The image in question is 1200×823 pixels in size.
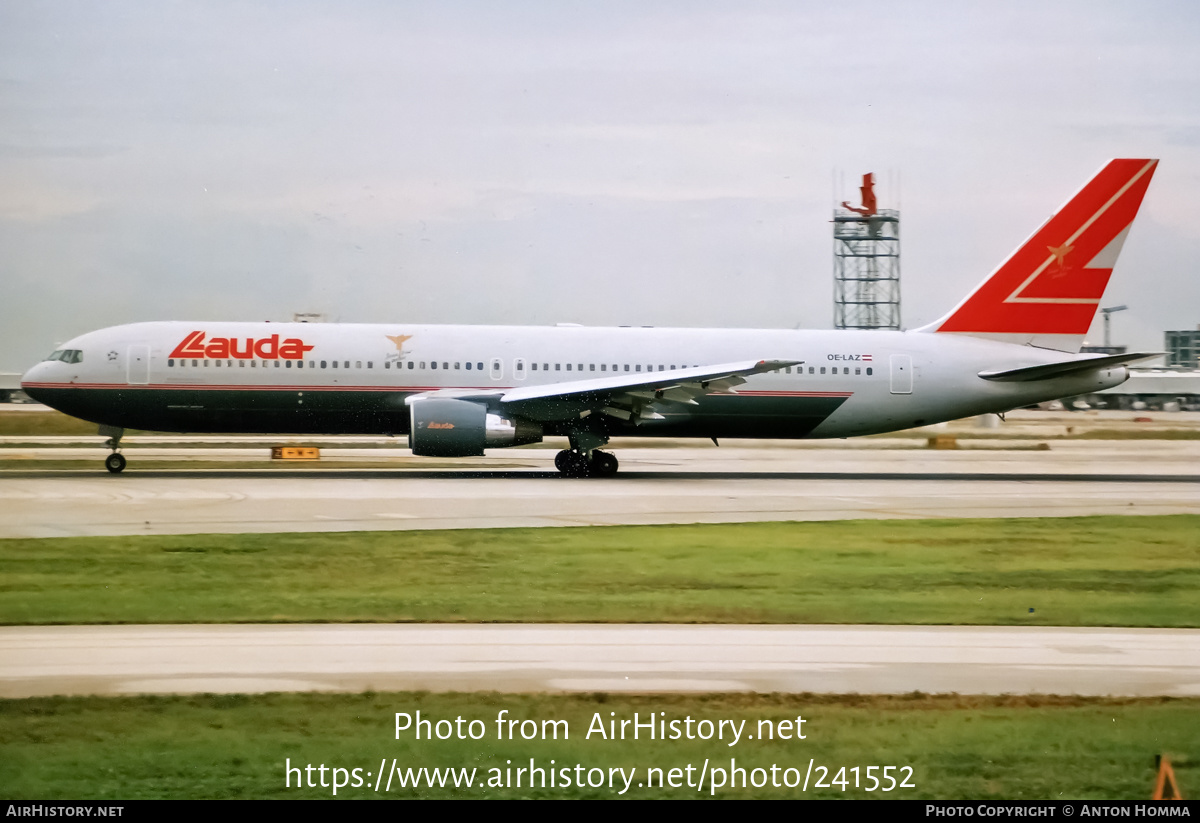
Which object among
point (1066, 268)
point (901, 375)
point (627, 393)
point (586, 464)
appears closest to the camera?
point (627, 393)

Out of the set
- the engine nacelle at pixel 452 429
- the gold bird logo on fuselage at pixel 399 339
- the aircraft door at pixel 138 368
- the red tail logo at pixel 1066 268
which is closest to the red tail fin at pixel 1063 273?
the red tail logo at pixel 1066 268

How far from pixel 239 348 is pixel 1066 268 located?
2240cm

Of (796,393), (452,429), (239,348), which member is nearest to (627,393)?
(452,429)

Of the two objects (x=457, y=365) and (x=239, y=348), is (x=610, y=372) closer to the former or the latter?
(x=457, y=365)

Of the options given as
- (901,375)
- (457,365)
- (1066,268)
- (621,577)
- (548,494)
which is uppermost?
(1066,268)

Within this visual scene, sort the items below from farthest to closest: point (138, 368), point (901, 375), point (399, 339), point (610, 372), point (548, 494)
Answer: point (901, 375)
point (610, 372)
point (399, 339)
point (138, 368)
point (548, 494)

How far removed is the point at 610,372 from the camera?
3111 cm

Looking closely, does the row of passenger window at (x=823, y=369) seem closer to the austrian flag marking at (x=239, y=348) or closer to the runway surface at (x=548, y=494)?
the runway surface at (x=548, y=494)

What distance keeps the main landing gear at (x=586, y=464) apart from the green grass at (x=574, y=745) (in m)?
21.4

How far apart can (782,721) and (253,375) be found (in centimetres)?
2348

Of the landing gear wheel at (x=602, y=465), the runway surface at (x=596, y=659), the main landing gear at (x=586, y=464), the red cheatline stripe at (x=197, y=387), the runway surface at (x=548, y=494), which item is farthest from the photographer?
the landing gear wheel at (x=602, y=465)

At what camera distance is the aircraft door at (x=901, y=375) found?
105 feet

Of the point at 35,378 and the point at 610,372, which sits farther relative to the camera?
the point at 610,372

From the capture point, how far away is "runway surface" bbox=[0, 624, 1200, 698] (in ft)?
30.3
